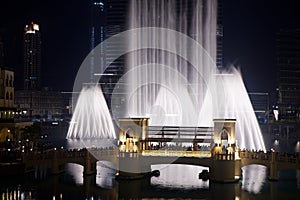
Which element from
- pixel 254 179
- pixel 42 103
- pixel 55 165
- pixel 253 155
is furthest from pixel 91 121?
pixel 253 155

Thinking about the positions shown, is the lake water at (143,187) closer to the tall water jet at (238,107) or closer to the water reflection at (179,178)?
the water reflection at (179,178)

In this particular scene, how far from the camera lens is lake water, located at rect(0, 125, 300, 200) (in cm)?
3000

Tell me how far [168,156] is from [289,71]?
76.7 meters

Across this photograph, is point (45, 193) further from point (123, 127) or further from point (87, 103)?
point (87, 103)

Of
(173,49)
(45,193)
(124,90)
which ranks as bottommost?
(45,193)

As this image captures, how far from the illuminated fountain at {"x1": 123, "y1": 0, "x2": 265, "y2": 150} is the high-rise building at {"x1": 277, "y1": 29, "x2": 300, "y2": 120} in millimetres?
22021

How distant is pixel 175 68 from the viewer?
3511 inches

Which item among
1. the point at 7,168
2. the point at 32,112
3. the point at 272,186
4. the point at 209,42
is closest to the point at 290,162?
the point at 272,186

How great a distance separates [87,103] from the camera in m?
91.2

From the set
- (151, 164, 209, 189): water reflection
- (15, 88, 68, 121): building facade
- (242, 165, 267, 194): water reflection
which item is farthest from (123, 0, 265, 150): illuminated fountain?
(15, 88, 68, 121): building facade

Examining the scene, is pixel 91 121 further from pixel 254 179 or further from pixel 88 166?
pixel 254 179

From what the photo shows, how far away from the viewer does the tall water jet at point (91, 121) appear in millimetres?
85938

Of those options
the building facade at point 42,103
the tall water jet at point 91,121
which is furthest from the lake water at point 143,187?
the building facade at point 42,103

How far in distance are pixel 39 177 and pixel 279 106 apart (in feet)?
264
